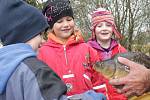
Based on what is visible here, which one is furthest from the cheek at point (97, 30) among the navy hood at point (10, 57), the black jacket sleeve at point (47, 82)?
the black jacket sleeve at point (47, 82)

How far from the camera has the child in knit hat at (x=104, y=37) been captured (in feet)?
16.0

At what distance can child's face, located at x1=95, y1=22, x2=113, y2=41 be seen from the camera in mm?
4922

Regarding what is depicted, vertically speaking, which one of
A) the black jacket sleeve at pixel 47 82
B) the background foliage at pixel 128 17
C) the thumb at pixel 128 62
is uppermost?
the black jacket sleeve at pixel 47 82

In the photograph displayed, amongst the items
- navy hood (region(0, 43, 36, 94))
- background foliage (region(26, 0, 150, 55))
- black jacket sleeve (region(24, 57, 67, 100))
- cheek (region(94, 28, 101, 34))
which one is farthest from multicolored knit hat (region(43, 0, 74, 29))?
background foliage (region(26, 0, 150, 55))

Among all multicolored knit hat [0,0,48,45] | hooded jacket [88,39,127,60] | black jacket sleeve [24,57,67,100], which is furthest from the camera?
hooded jacket [88,39,127,60]

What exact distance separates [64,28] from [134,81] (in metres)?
1.76

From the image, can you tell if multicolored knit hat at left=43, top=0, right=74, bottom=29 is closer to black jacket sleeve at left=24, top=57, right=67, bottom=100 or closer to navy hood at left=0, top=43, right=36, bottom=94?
navy hood at left=0, top=43, right=36, bottom=94

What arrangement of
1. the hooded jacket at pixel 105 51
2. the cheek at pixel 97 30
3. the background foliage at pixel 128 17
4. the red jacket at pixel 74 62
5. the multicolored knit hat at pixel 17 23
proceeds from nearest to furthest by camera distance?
the multicolored knit hat at pixel 17 23 < the red jacket at pixel 74 62 < the hooded jacket at pixel 105 51 < the cheek at pixel 97 30 < the background foliage at pixel 128 17

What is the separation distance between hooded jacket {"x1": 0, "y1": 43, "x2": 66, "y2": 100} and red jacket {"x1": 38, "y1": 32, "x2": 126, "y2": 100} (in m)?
1.79

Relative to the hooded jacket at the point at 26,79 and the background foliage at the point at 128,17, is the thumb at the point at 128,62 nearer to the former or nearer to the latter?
the hooded jacket at the point at 26,79

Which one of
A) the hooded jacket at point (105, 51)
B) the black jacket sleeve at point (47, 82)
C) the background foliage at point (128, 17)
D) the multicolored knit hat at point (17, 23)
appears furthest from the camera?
the background foliage at point (128, 17)

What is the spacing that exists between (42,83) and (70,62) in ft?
6.68

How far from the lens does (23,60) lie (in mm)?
2375

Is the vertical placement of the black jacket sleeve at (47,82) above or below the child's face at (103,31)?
above
